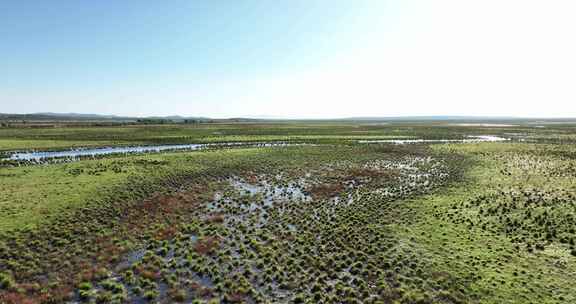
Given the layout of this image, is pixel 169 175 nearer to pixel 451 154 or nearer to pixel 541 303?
pixel 541 303

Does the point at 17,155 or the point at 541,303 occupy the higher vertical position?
the point at 17,155

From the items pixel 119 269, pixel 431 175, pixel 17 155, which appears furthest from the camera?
pixel 17 155

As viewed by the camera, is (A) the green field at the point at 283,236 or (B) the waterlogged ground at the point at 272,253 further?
(A) the green field at the point at 283,236

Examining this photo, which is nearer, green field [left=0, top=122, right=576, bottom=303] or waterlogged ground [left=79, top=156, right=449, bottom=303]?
waterlogged ground [left=79, top=156, right=449, bottom=303]

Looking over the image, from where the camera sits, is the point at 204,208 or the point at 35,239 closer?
the point at 35,239

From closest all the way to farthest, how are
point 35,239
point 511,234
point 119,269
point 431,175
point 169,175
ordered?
point 119,269
point 35,239
point 511,234
point 169,175
point 431,175

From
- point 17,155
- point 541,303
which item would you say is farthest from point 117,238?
point 17,155

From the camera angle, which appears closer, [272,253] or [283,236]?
[272,253]
